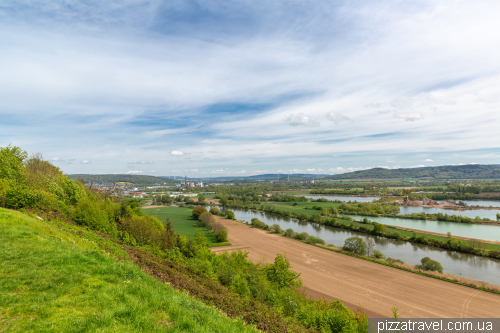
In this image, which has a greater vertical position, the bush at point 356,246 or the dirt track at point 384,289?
the bush at point 356,246

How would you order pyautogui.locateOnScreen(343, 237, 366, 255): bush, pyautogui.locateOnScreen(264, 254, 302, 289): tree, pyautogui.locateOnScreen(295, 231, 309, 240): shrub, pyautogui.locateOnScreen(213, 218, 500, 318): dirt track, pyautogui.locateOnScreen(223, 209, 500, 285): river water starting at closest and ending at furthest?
pyautogui.locateOnScreen(264, 254, 302, 289): tree → pyautogui.locateOnScreen(213, 218, 500, 318): dirt track → pyautogui.locateOnScreen(223, 209, 500, 285): river water → pyautogui.locateOnScreen(343, 237, 366, 255): bush → pyautogui.locateOnScreen(295, 231, 309, 240): shrub

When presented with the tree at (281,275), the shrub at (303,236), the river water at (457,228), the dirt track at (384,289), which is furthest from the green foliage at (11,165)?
the river water at (457,228)

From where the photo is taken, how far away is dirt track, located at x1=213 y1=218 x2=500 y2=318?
22.8 metres

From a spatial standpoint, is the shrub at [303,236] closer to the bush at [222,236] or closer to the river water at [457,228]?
the bush at [222,236]

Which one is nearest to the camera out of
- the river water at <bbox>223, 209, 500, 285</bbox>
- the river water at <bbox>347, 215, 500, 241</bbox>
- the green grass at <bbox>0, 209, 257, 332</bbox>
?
the green grass at <bbox>0, 209, 257, 332</bbox>

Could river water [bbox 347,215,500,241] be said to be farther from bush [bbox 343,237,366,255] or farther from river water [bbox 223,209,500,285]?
bush [bbox 343,237,366,255]

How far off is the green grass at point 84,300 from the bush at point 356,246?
38.6 metres

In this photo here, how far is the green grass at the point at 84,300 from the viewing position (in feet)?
14.3

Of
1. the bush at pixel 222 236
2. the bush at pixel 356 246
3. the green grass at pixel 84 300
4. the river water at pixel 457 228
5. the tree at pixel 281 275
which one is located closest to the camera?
the green grass at pixel 84 300

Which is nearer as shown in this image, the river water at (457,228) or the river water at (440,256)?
the river water at (440,256)

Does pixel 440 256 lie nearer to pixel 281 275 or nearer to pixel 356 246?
pixel 356 246

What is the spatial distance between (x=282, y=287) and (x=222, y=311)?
55.5 feet

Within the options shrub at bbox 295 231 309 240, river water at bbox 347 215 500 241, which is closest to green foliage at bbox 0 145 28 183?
shrub at bbox 295 231 309 240

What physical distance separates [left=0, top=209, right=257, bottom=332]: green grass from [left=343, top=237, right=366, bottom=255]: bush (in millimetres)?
38571
